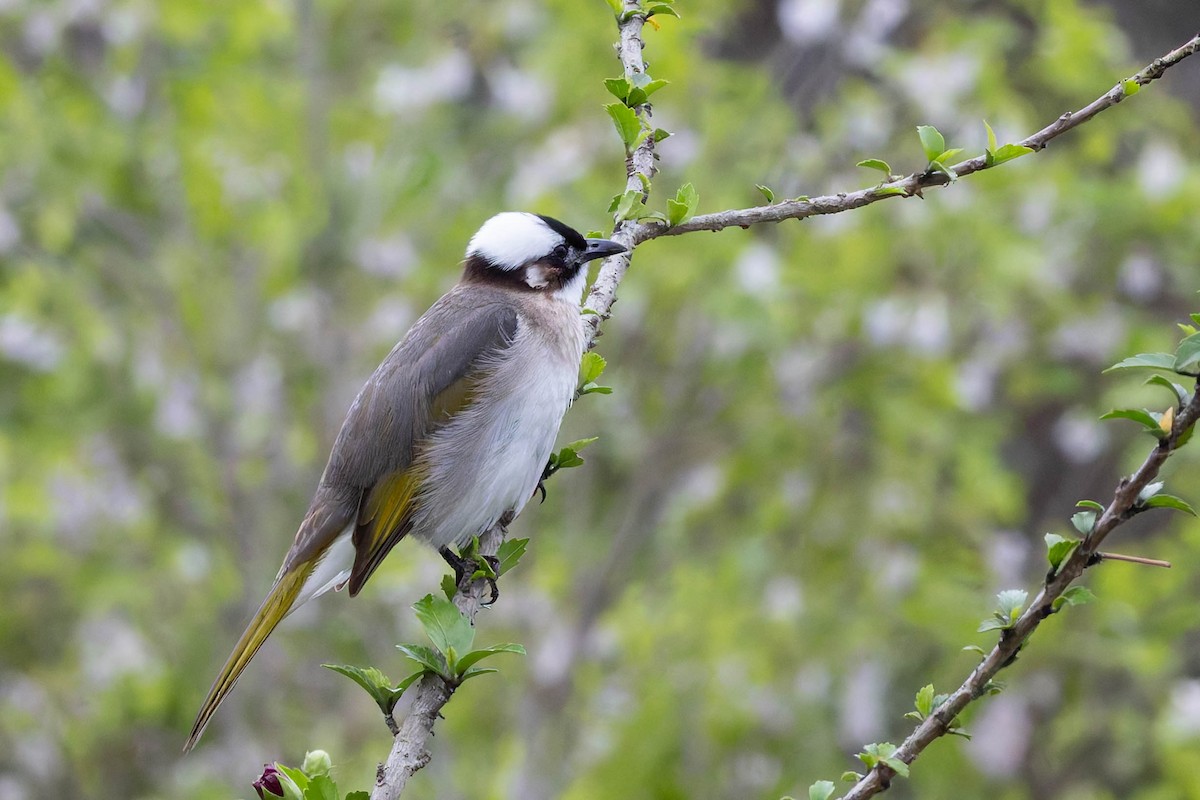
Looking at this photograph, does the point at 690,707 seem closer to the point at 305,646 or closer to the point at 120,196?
the point at 305,646

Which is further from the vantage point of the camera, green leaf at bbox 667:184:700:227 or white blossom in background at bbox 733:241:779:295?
white blossom in background at bbox 733:241:779:295

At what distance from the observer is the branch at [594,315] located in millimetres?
2025

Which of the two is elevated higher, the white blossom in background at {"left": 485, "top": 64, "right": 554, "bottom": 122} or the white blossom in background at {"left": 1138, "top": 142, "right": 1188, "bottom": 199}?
the white blossom in background at {"left": 485, "top": 64, "right": 554, "bottom": 122}

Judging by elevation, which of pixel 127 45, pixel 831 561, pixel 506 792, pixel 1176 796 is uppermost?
pixel 127 45

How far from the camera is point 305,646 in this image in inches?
305

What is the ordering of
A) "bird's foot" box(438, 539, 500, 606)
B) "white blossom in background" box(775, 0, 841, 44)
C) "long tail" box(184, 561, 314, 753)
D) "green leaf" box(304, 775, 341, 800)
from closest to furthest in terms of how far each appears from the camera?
"green leaf" box(304, 775, 341, 800), "bird's foot" box(438, 539, 500, 606), "long tail" box(184, 561, 314, 753), "white blossom in background" box(775, 0, 841, 44)

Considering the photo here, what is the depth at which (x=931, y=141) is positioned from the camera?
226cm

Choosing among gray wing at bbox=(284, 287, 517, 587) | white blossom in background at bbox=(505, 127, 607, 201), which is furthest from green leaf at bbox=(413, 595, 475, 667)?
white blossom in background at bbox=(505, 127, 607, 201)

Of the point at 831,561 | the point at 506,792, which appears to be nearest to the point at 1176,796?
the point at 831,561

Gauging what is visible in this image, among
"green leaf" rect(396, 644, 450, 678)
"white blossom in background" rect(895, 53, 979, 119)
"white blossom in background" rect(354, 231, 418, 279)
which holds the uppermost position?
"white blossom in background" rect(354, 231, 418, 279)

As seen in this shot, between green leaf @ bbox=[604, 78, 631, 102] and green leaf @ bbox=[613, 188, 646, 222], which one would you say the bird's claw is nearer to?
green leaf @ bbox=[613, 188, 646, 222]

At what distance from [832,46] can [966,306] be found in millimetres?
1546

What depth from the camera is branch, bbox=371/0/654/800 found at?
2.03m

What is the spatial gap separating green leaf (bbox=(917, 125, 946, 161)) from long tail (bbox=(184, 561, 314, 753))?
5.79 ft
